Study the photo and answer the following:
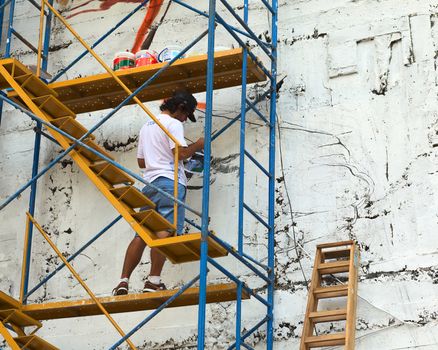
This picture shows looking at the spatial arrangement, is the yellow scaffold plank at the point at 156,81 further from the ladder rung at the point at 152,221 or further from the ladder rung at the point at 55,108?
the ladder rung at the point at 152,221

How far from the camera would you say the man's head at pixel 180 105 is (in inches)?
423

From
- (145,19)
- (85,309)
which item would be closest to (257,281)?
(85,309)

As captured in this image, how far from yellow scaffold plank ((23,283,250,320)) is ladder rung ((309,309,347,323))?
2.28 ft

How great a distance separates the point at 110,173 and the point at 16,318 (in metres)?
1.68

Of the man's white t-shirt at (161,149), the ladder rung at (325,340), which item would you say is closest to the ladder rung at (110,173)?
the man's white t-shirt at (161,149)

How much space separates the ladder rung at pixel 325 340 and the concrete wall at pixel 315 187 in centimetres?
47

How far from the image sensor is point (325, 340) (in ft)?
31.6

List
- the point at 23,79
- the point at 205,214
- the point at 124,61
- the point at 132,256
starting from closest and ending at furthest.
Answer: the point at 205,214, the point at 132,256, the point at 23,79, the point at 124,61

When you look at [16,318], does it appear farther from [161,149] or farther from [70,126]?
[161,149]

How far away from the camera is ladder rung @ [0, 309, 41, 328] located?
10.6m

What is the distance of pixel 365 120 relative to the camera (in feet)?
36.1

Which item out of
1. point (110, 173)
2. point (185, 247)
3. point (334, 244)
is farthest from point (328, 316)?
point (110, 173)

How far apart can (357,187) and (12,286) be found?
3818 mm

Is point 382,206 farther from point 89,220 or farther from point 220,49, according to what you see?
point 89,220
